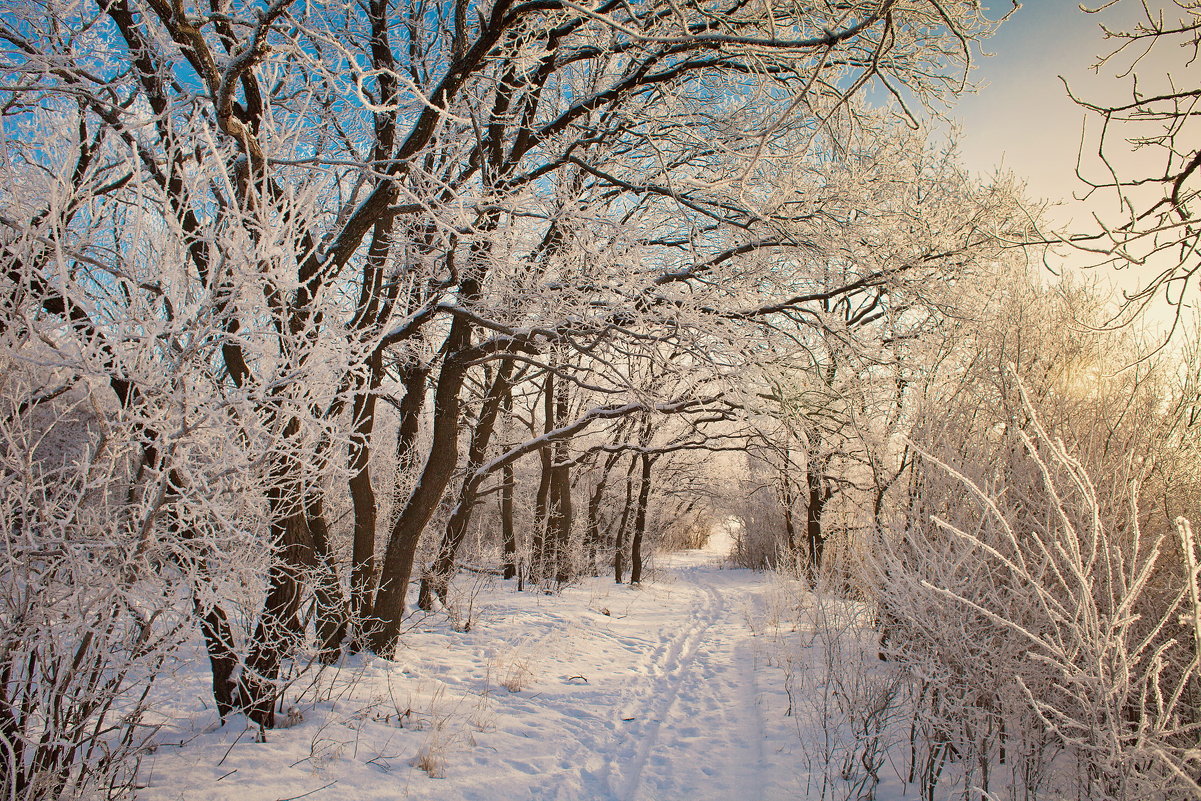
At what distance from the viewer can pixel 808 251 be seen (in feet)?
16.9

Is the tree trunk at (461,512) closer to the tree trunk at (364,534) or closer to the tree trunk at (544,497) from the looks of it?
the tree trunk at (364,534)

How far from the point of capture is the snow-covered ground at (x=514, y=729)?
3.46m

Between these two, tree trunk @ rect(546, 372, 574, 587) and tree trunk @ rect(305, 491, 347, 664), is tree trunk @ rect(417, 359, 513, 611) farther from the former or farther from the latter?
tree trunk @ rect(546, 372, 574, 587)

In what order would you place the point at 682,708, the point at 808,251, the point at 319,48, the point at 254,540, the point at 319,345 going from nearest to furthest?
the point at 254,540, the point at 319,345, the point at 319,48, the point at 808,251, the point at 682,708

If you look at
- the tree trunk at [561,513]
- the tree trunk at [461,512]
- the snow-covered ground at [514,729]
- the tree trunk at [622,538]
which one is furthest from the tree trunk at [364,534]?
the tree trunk at [622,538]

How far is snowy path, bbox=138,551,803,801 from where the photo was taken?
11.4 ft

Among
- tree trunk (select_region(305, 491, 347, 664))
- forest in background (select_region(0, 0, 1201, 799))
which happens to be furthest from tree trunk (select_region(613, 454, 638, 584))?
tree trunk (select_region(305, 491, 347, 664))

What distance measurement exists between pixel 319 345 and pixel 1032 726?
461 centimetres

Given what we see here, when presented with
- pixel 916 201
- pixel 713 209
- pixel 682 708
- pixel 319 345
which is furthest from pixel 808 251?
pixel 682 708

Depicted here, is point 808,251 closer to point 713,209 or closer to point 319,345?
point 713,209

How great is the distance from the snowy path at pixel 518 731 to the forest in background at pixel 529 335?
0.46m

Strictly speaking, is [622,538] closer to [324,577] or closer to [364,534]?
[364,534]

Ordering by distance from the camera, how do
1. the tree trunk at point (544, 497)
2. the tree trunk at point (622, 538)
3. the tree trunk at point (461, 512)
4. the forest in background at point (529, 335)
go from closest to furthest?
1. the forest in background at point (529, 335)
2. the tree trunk at point (461, 512)
3. the tree trunk at point (544, 497)
4. the tree trunk at point (622, 538)

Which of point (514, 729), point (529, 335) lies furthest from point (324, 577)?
point (529, 335)
